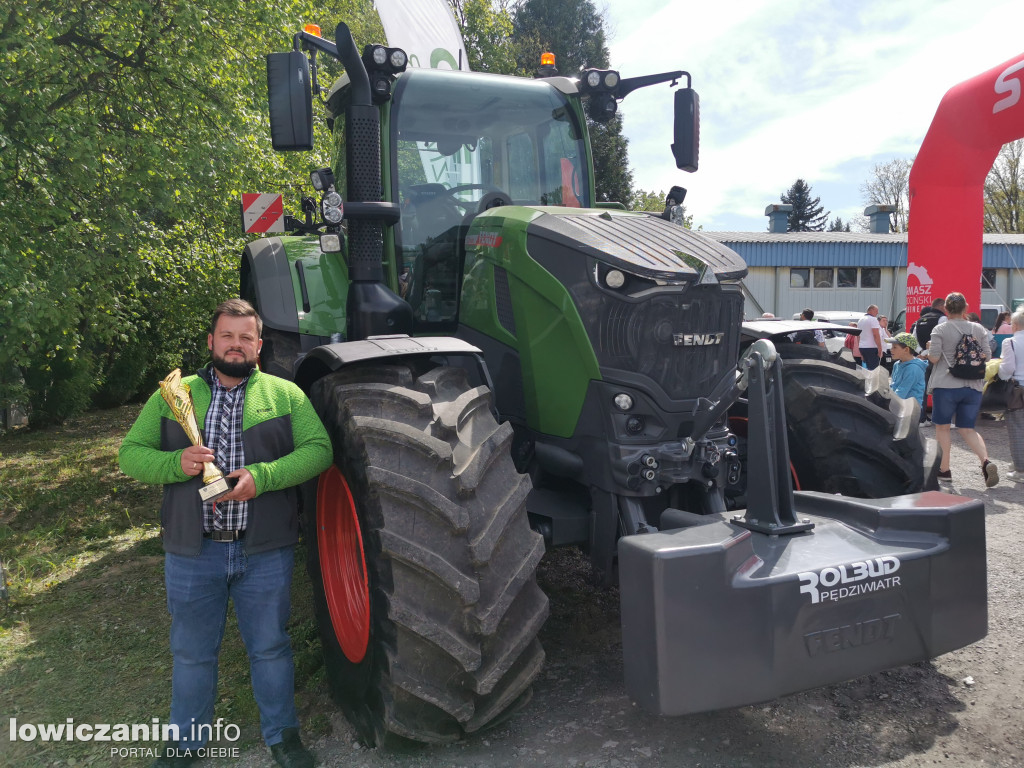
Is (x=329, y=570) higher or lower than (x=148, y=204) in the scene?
lower

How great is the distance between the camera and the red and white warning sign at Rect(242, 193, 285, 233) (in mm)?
7285

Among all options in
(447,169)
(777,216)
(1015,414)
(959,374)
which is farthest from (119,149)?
(777,216)

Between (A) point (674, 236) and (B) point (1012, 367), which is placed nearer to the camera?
(A) point (674, 236)

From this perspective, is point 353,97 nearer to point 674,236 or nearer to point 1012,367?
point 674,236

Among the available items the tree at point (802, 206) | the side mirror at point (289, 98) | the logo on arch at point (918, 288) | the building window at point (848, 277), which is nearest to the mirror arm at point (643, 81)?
the side mirror at point (289, 98)

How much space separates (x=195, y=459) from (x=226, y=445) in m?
0.19

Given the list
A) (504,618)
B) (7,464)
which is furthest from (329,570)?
(7,464)

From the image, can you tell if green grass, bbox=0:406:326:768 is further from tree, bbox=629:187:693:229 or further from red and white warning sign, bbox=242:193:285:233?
tree, bbox=629:187:693:229

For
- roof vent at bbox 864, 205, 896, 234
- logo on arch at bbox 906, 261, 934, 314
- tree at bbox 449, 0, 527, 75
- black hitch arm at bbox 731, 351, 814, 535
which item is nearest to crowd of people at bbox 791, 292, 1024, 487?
logo on arch at bbox 906, 261, 934, 314

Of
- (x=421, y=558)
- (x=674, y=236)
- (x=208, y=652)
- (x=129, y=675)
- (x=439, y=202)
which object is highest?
(x=439, y=202)

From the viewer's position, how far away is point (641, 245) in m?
3.14

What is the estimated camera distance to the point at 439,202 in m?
4.02

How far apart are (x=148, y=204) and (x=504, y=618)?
5.75m

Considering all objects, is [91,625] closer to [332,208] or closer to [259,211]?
[332,208]
